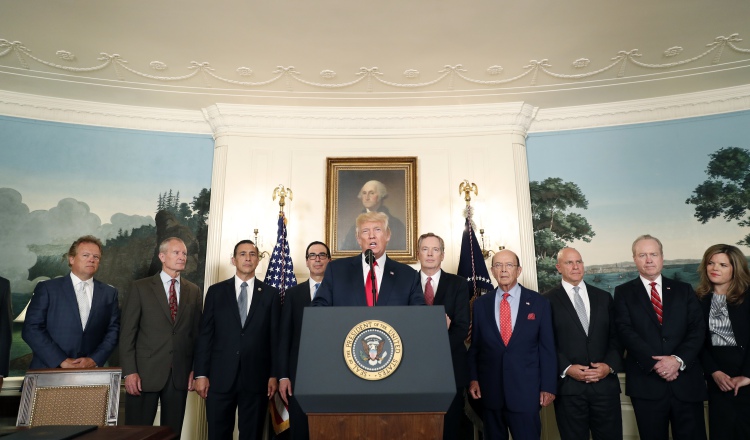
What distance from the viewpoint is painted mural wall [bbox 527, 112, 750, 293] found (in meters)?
5.54

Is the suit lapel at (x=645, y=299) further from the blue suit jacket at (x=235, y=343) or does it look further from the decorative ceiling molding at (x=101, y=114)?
the decorative ceiling molding at (x=101, y=114)

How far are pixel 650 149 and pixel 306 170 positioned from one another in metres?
4.18

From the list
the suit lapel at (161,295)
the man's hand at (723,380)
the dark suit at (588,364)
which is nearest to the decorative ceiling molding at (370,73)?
the suit lapel at (161,295)

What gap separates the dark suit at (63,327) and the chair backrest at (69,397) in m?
1.33

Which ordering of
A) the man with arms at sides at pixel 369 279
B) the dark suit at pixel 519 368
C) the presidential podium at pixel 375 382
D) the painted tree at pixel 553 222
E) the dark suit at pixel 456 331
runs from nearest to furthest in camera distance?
the presidential podium at pixel 375 382, the man with arms at sides at pixel 369 279, the dark suit at pixel 519 368, the dark suit at pixel 456 331, the painted tree at pixel 553 222

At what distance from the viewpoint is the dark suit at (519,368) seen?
3389mm

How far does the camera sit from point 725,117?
5.73 meters

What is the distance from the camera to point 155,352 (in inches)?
147

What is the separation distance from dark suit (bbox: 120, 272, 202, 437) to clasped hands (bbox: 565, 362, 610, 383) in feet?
9.71

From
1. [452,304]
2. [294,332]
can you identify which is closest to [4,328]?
[294,332]

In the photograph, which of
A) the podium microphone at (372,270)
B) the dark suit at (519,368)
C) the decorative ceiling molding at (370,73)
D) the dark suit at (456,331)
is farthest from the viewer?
the decorative ceiling molding at (370,73)

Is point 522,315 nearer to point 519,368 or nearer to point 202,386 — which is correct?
point 519,368

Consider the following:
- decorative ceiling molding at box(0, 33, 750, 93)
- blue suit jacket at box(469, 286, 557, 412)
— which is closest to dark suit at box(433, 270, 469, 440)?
blue suit jacket at box(469, 286, 557, 412)

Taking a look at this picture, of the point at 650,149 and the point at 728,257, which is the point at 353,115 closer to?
the point at 650,149
